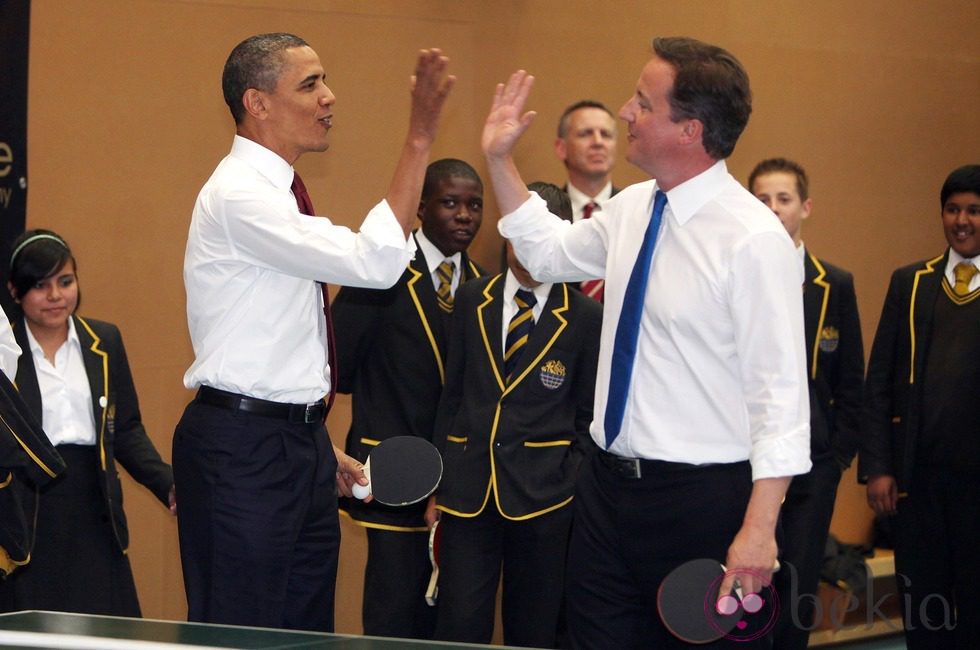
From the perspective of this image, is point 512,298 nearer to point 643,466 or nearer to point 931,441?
point 643,466

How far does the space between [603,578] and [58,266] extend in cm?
231

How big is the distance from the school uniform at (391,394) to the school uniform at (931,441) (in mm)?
1717

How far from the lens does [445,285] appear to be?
495cm

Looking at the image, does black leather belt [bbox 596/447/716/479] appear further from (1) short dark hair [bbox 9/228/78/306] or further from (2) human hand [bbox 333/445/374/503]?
(1) short dark hair [bbox 9/228/78/306]

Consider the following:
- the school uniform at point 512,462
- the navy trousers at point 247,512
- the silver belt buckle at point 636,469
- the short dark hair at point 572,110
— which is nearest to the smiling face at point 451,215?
the school uniform at point 512,462

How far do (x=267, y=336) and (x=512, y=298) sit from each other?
4.52 ft

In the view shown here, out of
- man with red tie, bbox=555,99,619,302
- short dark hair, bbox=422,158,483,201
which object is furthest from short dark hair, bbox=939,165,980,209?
short dark hair, bbox=422,158,483,201

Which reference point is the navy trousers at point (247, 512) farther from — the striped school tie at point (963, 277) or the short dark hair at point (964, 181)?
the short dark hair at point (964, 181)

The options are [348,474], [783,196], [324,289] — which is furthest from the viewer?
[783,196]

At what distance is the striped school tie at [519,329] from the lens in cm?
454

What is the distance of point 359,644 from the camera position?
243 centimetres

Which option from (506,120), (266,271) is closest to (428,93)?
(506,120)

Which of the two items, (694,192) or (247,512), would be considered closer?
(694,192)

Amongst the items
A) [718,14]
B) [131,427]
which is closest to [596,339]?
[131,427]
